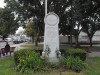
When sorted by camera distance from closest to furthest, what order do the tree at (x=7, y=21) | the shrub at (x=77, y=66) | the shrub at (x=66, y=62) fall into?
the shrub at (x=77, y=66), the shrub at (x=66, y=62), the tree at (x=7, y=21)

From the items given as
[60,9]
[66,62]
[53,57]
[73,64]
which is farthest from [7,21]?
[73,64]

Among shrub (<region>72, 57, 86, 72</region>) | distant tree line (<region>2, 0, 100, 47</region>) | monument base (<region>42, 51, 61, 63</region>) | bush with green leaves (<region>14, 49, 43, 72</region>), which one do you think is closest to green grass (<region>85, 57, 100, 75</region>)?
shrub (<region>72, 57, 86, 72</region>)

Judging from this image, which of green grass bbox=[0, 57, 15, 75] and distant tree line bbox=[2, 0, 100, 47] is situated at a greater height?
distant tree line bbox=[2, 0, 100, 47]

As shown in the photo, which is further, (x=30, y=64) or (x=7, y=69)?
(x=7, y=69)

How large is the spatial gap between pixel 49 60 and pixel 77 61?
2087 mm

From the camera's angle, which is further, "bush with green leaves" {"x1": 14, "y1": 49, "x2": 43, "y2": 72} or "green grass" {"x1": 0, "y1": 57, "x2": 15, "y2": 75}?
"green grass" {"x1": 0, "y1": 57, "x2": 15, "y2": 75}

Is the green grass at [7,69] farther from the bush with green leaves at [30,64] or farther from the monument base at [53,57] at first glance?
the monument base at [53,57]

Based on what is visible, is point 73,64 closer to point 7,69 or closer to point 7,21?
point 7,69

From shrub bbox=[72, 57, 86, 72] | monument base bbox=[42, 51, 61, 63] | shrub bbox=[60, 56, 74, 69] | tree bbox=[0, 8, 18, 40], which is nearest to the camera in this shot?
shrub bbox=[72, 57, 86, 72]

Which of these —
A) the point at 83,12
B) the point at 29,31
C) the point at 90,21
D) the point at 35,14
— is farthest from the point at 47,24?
the point at 29,31

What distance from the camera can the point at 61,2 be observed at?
37594mm

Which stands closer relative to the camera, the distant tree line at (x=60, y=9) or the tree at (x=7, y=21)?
the distant tree line at (x=60, y=9)

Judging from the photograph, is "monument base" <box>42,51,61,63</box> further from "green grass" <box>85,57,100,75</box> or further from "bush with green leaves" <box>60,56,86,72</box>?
"green grass" <box>85,57,100,75</box>

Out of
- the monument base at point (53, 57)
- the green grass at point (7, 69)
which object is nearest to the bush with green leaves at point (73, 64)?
the monument base at point (53, 57)
